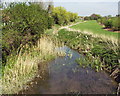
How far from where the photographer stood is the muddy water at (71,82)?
4984 millimetres

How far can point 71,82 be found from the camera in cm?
560

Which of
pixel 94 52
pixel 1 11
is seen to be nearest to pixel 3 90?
pixel 1 11

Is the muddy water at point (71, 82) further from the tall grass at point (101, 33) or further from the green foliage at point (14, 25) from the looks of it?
the tall grass at point (101, 33)

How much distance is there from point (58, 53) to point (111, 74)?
13.3 ft

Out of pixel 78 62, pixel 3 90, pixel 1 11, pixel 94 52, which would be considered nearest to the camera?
pixel 3 90

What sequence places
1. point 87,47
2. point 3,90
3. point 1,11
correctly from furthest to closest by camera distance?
point 87,47
point 1,11
point 3,90

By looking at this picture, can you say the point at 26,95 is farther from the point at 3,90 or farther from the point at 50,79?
the point at 50,79

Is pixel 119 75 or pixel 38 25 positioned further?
pixel 38 25

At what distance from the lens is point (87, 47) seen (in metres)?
9.56

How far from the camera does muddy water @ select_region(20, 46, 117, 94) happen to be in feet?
16.4

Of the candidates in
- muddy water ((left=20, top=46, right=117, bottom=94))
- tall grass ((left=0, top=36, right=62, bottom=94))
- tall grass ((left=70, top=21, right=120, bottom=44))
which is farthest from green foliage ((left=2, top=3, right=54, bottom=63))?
tall grass ((left=70, top=21, right=120, bottom=44))

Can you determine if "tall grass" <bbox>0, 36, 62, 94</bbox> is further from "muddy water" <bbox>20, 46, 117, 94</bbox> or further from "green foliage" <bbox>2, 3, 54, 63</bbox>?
"green foliage" <bbox>2, 3, 54, 63</bbox>

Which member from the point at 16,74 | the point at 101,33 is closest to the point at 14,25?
the point at 16,74

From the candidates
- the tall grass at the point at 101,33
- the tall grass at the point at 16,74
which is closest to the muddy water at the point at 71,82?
the tall grass at the point at 16,74
